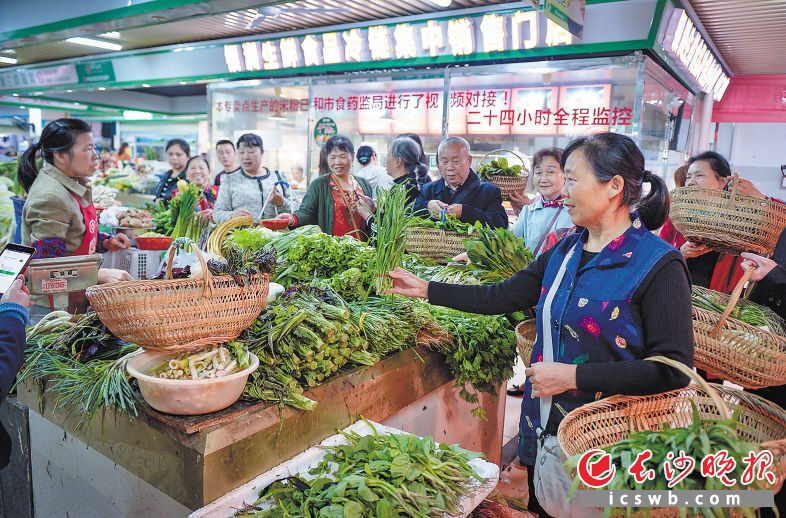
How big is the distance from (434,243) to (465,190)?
86 centimetres

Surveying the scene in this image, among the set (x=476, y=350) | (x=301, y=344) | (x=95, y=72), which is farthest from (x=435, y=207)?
(x=95, y=72)

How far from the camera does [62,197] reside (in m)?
3.03

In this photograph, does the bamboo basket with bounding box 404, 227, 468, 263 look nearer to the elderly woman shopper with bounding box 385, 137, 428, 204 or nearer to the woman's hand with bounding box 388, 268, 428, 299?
the woman's hand with bounding box 388, 268, 428, 299

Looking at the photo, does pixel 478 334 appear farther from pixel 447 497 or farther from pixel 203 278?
pixel 203 278

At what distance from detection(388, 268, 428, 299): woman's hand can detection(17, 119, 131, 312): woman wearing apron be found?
6.34ft

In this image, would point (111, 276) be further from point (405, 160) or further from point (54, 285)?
point (405, 160)

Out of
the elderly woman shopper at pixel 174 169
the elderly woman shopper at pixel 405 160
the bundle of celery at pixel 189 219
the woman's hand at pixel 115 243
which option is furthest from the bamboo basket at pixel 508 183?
the elderly woman shopper at pixel 174 169

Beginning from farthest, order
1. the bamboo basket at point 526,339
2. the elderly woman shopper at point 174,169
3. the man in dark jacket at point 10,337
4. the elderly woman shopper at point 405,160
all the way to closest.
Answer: the elderly woman shopper at point 174,169, the elderly woman shopper at point 405,160, the bamboo basket at point 526,339, the man in dark jacket at point 10,337

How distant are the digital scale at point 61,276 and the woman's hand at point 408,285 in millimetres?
1396

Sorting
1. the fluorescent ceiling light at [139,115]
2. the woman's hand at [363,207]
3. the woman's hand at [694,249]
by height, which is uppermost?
the fluorescent ceiling light at [139,115]

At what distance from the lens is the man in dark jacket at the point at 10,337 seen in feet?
4.91

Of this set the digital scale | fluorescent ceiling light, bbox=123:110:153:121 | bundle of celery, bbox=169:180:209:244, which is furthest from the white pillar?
fluorescent ceiling light, bbox=123:110:153:121

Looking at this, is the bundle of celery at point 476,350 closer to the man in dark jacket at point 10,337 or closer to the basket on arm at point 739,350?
the basket on arm at point 739,350

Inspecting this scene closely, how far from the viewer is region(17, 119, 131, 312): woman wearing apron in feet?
9.81
